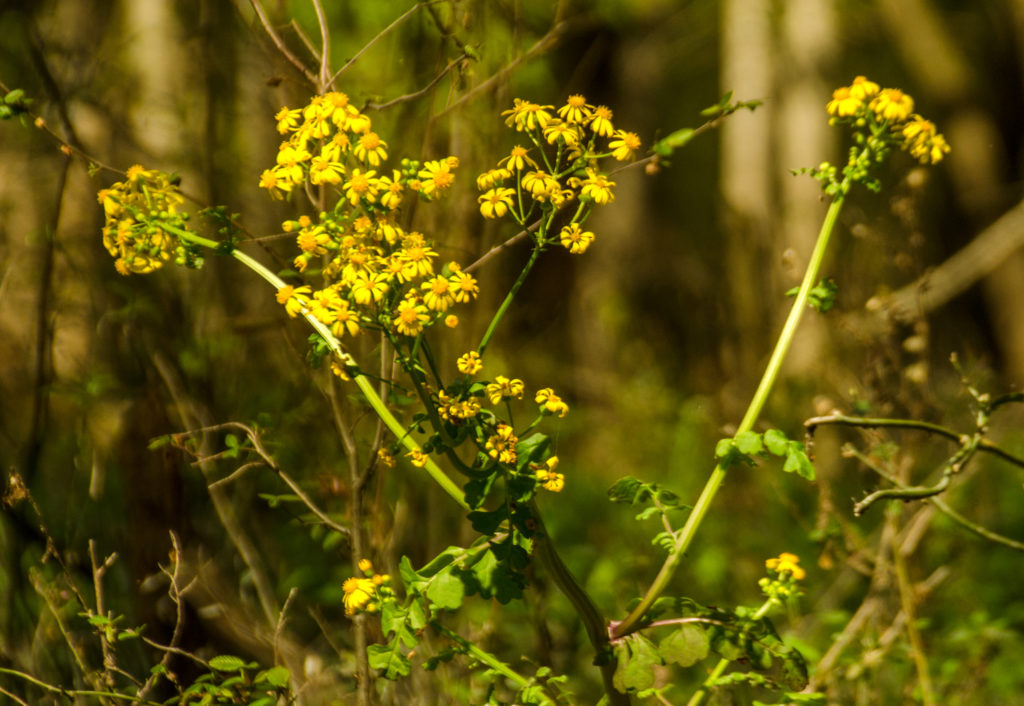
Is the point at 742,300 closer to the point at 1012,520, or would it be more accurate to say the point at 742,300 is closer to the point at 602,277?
the point at 1012,520

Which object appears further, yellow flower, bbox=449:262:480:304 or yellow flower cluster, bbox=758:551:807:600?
yellow flower cluster, bbox=758:551:807:600

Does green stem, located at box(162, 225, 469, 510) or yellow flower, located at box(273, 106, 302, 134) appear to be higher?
yellow flower, located at box(273, 106, 302, 134)

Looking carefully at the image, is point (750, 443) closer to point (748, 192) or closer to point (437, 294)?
point (437, 294)

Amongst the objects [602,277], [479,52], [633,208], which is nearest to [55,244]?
[479,52]

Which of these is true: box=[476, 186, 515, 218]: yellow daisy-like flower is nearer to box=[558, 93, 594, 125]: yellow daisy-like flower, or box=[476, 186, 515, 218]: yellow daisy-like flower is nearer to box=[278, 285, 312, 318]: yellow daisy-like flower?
box=[558, 93, 594, 125]: yellow daisy-like flower

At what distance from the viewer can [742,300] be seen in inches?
213

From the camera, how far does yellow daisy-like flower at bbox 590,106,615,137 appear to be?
142 centimetres

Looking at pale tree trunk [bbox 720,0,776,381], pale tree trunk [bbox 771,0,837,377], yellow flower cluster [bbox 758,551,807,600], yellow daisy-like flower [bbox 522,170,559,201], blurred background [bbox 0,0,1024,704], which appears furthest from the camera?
pale tree trunk [bbox 771,0,837,377]

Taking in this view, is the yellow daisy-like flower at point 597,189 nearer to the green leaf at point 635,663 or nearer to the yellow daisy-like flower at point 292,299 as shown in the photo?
the yellow daisy-like flower at point 292,299

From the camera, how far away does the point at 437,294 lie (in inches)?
52.9

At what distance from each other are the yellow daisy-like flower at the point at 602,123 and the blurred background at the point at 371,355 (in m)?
0.17

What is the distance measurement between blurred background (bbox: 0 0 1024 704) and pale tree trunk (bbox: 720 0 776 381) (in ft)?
0.10

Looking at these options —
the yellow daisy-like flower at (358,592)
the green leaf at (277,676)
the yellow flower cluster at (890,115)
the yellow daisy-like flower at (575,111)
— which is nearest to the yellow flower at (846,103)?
the yellow flower cluster at (890,115)

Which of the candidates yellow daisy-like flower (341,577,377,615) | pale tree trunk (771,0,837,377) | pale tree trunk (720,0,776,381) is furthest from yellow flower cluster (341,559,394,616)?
pale tree trunk (771,0,837,377)
